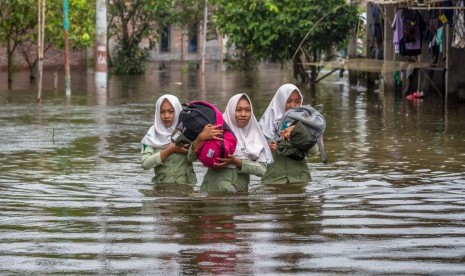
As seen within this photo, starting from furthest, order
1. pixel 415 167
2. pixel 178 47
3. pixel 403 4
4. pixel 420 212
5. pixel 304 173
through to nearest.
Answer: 1. pixel 178 47
2. pixel 403 4
3. pixel 415 167
4. pixel 304 173
5. pixel 420 212

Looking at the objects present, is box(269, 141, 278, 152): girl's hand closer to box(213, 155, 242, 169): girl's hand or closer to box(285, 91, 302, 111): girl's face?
box(285, 91, 302, 111): girl's face

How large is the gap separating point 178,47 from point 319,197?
2411 inches

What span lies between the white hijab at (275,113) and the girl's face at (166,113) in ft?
3.04

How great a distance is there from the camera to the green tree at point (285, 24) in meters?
31.3

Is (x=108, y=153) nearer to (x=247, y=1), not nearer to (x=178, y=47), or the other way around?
(x=247, y=1)

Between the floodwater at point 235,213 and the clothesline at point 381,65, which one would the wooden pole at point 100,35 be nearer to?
the clothesline at point 381,65

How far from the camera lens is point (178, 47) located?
70.9 meters

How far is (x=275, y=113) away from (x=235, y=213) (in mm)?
2035


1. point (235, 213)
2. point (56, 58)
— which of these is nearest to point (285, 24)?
point (235, 213)

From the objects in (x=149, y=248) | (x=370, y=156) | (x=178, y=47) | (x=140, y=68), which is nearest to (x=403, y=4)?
(x=370, y=156)

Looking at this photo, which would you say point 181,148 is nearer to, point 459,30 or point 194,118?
point 194,118

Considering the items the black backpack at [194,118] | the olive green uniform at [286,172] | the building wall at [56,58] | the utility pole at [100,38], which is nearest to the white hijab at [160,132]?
the black backpack at [194,118]

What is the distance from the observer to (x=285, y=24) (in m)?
31.2

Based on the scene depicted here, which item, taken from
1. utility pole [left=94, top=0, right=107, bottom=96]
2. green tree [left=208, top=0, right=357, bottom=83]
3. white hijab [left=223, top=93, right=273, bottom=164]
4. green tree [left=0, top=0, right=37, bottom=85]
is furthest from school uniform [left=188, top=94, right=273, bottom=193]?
green tree [left=0, top=0, right=37, bottom=85]
